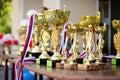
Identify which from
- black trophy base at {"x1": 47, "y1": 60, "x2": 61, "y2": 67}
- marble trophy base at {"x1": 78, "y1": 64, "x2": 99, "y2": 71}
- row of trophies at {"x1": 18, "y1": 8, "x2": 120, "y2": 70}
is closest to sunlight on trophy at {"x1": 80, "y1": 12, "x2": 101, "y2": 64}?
row of trophies at {"x1": 18, "y1": 8, "x2": 120, "y2": 70}

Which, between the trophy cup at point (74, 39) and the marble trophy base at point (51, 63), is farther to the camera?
the marble trophy base at point (51, 63)

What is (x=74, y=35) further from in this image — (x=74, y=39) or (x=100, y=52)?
(x=100, y=52)

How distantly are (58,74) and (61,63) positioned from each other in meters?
0.41

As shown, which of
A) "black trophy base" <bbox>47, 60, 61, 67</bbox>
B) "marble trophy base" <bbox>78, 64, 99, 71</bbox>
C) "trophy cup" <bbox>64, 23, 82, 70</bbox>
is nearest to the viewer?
"marble trophy base" <bbox>78, 64, 99, 71</bbox>

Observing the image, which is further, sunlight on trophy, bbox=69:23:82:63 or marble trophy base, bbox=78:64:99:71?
sunlight on trophy, bbox=69:23:82:63

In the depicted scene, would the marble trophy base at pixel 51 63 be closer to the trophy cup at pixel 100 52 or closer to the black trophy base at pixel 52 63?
the black trophy base at pixel 52 63

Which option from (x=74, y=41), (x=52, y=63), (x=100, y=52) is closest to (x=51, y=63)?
(x=52, y=63)

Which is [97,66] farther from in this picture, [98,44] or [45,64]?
[45,64]

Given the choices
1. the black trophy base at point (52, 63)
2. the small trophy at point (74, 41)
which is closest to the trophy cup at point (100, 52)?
the small trophy at point (74, 41)

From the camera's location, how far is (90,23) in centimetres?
235

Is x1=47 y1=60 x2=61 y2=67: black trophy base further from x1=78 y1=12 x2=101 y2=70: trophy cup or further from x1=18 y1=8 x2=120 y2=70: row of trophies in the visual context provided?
x1=78 y1=12 x2=101 y2=70: trophy cup

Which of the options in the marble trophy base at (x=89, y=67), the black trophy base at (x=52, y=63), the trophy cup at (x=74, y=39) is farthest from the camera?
the black trophy base at (x=52, y=63)

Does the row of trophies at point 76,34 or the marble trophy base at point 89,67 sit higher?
the row of trophies at point 76,34

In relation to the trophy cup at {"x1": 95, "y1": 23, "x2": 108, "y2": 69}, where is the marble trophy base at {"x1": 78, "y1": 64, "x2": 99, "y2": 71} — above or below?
below
